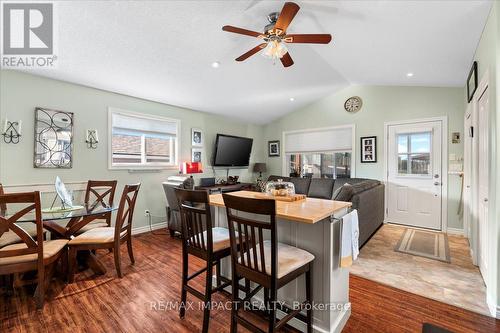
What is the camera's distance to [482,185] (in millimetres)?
2486

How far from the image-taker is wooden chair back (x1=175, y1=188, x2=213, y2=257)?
1.65 m

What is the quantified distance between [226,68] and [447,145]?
162 inches

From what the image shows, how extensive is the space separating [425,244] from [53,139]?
5577 mm

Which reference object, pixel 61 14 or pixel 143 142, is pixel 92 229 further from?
pixel 61 14

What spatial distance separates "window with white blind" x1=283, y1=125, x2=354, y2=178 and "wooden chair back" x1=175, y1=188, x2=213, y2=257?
14.4 feet

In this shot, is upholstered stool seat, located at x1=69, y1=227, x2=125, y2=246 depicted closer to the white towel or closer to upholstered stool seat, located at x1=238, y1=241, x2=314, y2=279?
upholstered stool seat, located at x1=238, y1=241, x2=314, y2=279

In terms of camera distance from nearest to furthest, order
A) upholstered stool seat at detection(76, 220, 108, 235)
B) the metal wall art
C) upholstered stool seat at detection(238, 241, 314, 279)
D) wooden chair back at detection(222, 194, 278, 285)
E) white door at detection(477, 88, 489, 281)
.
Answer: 1. wooden chair back at detection(222, 194, 278, 285)
2. upholstered stool seat at detection(238, 241, 314, 279)
3. white door at detection(477, 88, 489, 281)
4. upholstered stool seat at detection(76, 220, 108, 235)
5. the metal wall art

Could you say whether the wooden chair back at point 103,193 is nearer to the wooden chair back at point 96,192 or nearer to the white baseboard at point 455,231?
the wooden chair back at point 96,192

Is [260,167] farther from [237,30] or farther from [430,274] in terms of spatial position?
[237,30]

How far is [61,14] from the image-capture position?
2.21m

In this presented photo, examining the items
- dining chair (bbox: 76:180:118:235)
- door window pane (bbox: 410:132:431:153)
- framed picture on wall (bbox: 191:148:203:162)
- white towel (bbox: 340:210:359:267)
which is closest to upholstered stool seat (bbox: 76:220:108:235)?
dining chair (bbox: 76:180:118:235)

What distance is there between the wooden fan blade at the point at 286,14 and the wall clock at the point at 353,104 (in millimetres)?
3598

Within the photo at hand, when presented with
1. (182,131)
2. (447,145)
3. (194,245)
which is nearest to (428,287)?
A: (194,245)

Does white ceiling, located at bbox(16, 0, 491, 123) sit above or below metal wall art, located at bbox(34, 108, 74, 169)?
above
